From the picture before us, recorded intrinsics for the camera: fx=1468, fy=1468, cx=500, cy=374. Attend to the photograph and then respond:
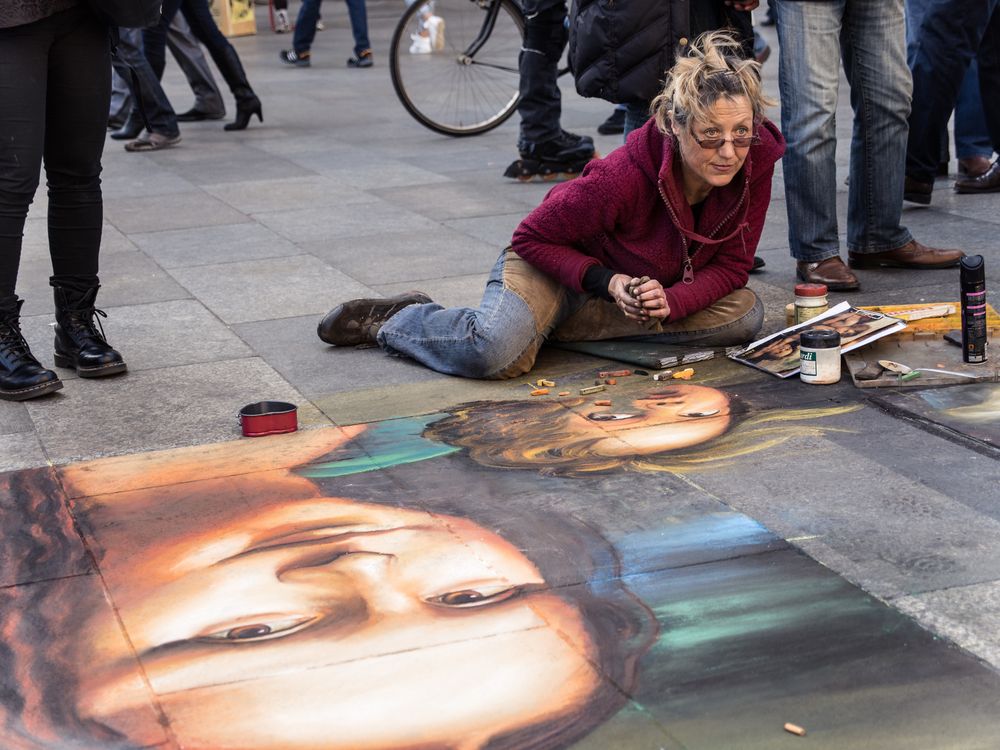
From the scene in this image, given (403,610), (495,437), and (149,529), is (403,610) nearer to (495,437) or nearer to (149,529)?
(149,529)

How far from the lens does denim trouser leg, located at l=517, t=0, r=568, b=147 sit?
Answer: 729cm

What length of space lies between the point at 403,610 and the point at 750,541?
76 centimetres

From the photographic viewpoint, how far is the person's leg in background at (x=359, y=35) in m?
13.6

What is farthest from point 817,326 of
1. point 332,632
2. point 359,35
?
point 359,35

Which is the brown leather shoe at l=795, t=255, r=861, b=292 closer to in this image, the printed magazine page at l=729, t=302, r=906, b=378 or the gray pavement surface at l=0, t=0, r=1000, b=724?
the gray pavement surface at l=0, t=0, r=1000, b=724

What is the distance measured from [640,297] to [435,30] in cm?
630

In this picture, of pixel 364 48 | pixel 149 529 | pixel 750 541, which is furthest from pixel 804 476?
pixel 364 48

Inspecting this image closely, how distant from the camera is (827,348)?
162 inches

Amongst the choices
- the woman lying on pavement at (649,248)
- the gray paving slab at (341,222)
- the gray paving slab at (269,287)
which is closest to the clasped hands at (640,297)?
the woman lying on pavement at (649,248)

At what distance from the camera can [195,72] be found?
34.3 feet

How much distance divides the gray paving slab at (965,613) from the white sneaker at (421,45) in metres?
7.36

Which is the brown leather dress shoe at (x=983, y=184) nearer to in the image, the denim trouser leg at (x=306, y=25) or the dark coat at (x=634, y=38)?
the dark coat at (x=634, y=38)

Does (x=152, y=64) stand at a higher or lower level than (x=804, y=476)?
higher

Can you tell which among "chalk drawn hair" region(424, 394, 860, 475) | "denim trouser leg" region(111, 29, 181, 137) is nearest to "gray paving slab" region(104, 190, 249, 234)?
"denim trouser leg" region(111, 29, 181, 137)
